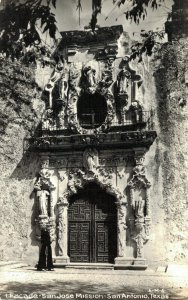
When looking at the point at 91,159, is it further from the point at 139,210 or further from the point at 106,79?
the point at 106,79

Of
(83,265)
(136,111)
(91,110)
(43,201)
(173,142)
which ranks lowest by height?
(83,265)

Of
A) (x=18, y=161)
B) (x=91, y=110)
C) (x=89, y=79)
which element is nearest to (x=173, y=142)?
A: (x=91, y=110)

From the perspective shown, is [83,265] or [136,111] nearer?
[83,265]

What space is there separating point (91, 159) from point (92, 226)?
1.51 metres

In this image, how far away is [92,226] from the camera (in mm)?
10172

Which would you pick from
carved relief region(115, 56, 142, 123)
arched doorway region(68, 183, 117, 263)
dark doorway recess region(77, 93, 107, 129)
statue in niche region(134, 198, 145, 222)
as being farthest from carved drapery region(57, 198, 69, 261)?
carved relief region(115, 56, 142, 123)

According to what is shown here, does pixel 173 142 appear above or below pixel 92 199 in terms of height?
above

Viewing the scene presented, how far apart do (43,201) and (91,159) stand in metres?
1.45

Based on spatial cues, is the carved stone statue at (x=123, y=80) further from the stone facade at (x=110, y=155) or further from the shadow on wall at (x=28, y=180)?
the shadow on wall at (x=28, y=180)

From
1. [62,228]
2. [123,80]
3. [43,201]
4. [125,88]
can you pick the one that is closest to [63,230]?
[62,228]

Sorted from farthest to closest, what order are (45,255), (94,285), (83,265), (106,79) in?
(106,79), (83,265), (45,255), (94,285)

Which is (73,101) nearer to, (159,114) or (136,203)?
(159,114)

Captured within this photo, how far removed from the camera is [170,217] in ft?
31.7

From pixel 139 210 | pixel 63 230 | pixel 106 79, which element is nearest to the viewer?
pixel 139 210
